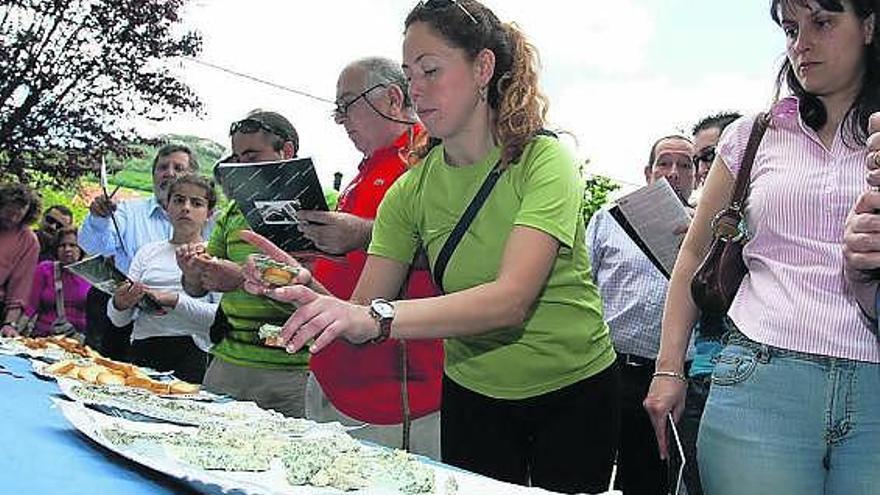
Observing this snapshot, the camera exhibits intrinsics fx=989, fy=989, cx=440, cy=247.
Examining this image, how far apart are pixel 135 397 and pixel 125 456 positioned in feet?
1.98

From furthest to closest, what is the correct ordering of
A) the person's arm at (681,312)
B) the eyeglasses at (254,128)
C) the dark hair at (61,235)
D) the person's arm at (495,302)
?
the dark hair at (61,235) < the eyeglasses at (254,128) < the person's arm at (681,312) < the person's arm at (495,302)

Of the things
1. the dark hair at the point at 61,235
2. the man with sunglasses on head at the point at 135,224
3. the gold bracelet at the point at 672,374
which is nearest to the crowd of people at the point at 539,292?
the gold bracelet at the point at 672,374

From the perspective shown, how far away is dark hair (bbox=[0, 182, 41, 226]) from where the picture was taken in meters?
4.92

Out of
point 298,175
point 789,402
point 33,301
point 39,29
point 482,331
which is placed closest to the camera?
point 789,402

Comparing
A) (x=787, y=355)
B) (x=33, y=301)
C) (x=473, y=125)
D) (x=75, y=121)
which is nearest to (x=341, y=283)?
(x=473, y=125)

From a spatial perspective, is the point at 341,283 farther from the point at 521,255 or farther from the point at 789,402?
the point at 789,402

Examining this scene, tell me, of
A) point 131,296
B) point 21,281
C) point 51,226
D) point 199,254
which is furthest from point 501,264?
point 51,226

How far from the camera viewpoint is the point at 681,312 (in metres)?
1.72

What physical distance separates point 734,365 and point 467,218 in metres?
0.56

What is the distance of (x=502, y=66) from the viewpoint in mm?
1933

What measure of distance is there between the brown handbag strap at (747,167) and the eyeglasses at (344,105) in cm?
110

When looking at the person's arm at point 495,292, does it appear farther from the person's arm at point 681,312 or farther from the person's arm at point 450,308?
the person's arm at point 681,312

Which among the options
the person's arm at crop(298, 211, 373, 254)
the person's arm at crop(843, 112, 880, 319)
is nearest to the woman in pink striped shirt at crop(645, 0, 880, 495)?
the person's arm at crop(843, 112, 880, 319)

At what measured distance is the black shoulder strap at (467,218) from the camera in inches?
72.1
